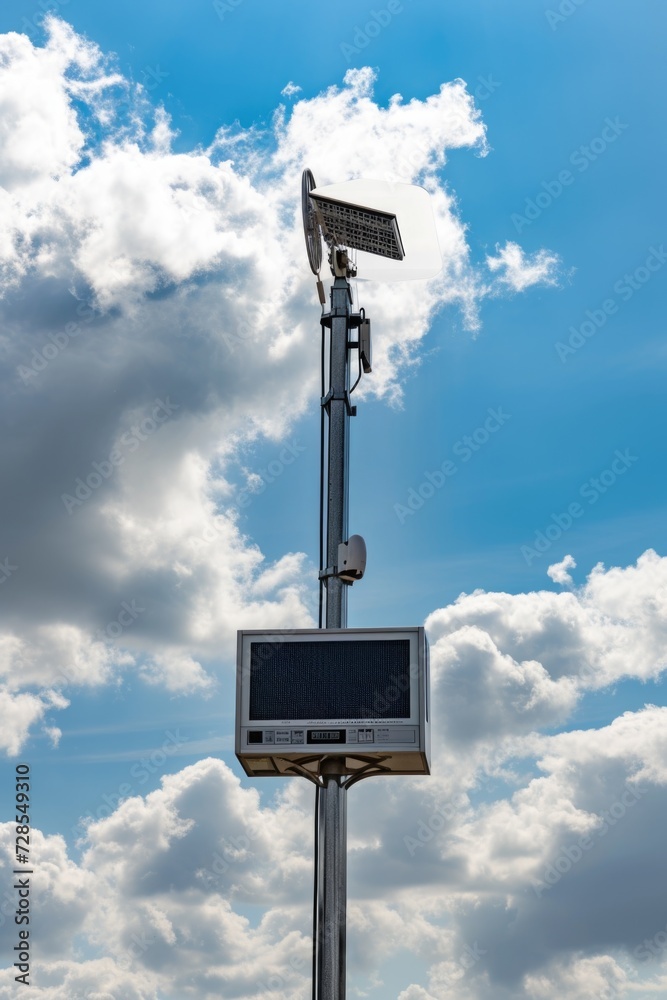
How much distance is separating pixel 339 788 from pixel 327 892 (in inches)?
52.8

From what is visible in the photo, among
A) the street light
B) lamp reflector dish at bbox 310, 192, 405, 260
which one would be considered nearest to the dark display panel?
the street light

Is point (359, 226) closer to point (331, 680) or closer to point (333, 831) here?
point (331, 680)

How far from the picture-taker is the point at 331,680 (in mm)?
17344

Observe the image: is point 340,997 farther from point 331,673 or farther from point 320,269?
point 320,269

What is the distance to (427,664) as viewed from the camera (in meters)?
17.6

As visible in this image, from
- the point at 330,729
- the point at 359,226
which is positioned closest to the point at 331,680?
the point at 330,729

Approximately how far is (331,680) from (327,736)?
72cm

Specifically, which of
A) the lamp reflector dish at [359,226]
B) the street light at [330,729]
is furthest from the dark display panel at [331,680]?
the lamp reflector dish at [359,226]

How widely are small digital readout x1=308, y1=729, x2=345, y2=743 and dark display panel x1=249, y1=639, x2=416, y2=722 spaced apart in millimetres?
183

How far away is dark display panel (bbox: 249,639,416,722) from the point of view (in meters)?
17.2

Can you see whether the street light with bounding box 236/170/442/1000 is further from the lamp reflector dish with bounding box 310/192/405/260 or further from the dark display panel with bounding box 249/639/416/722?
the lamp reflector dish with bounding box 310/192/405/260

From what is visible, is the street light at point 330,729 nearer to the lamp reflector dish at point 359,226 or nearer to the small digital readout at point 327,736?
the small digital readout at point 327,736

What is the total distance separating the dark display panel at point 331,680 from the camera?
17.2m

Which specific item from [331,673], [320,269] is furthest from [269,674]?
[320,269]
